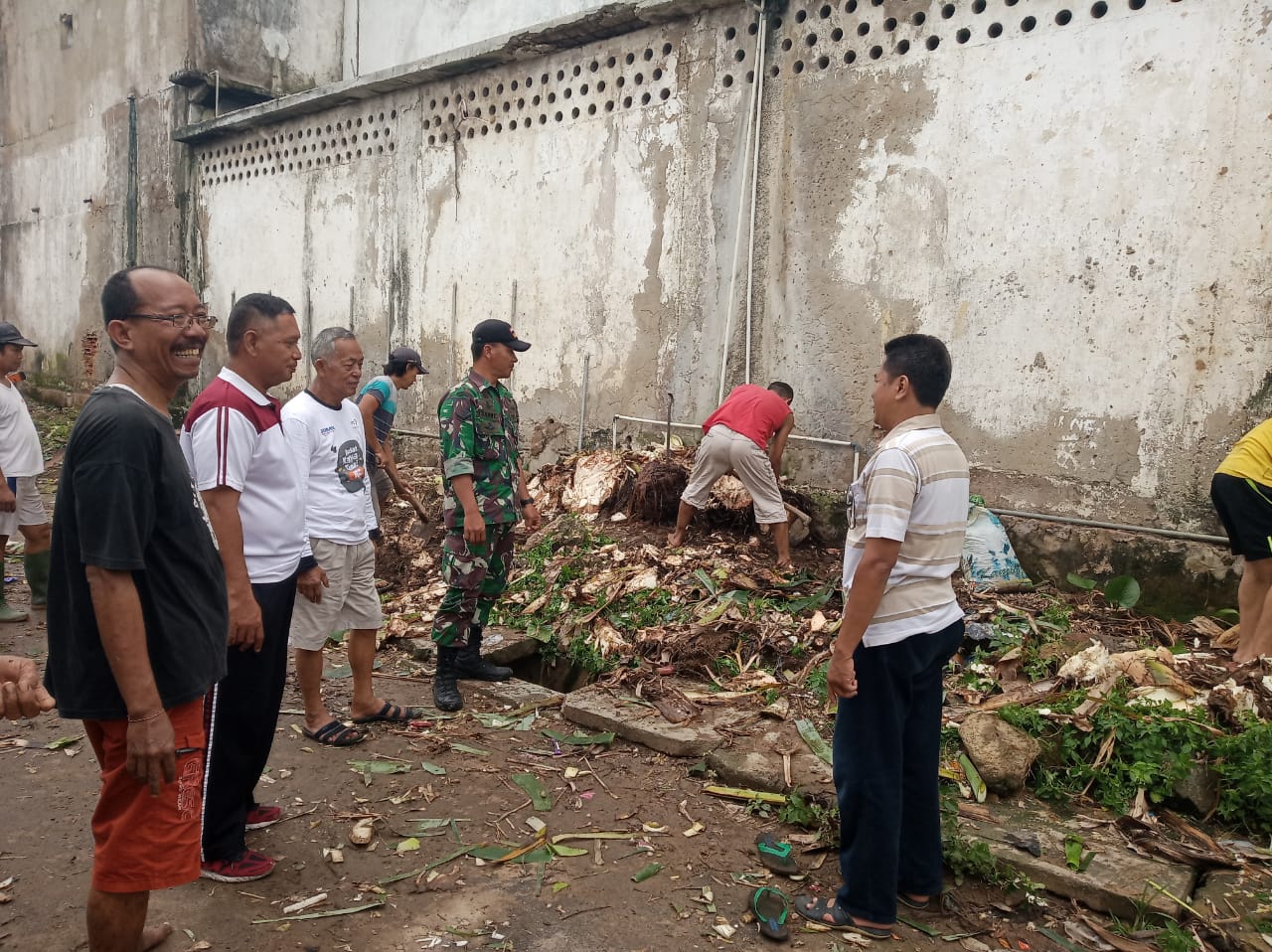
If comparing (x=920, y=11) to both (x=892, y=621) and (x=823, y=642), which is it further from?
(x=892, y=621)

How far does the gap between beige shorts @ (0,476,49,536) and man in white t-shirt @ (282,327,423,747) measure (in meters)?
3.17

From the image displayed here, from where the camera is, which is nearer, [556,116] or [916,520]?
[916,520]

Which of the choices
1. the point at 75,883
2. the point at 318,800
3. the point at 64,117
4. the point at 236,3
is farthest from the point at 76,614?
the point at 64,117

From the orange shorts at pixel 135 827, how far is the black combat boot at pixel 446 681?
2.59 m

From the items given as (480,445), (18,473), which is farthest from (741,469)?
(18,473)

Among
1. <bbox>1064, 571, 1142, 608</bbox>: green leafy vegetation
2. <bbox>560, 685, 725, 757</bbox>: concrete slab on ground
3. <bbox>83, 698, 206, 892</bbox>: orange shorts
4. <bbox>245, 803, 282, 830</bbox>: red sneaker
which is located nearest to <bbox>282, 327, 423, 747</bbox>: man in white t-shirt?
<bbox>245, 803, 282, 830</bbox>: red sneaker

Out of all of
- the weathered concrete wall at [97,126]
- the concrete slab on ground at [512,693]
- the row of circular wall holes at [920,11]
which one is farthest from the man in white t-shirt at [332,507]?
the weathered concrete wall at [97,126]

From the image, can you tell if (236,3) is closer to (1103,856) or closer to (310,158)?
(310,158)

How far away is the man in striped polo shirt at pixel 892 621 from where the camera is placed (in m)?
2.87

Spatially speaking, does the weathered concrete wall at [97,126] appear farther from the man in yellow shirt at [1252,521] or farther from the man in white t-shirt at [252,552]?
the man in yellow shirt at [1252,521]

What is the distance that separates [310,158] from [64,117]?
7.62m

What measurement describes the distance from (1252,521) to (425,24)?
1170 centimetres

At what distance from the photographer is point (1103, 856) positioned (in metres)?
3.50

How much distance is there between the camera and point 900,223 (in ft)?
21.8
